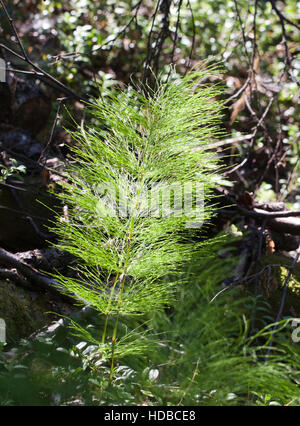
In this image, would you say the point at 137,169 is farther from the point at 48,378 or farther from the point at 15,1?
the point at 15,1

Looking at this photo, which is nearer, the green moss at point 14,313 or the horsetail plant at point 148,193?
the horsetail plant at point 148,193

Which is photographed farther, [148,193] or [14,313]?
[14,313]

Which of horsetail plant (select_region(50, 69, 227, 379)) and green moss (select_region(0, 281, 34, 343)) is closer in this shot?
horsetail plant (select_region(50, 69, 227, 379))

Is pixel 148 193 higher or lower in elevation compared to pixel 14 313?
higher

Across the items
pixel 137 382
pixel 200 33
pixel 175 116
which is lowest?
pixel 137 382

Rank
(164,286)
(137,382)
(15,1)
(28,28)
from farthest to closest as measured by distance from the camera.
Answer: (15,1), (28,28), (164,286), (137,382)

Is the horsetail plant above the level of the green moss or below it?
above

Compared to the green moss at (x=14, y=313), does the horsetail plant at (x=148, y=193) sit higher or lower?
higher

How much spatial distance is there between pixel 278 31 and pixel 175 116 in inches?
162

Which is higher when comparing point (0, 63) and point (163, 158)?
point (0, 63)

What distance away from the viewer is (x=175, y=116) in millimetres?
1519

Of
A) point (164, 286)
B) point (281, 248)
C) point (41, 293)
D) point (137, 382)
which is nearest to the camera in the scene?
point (137, 382)
